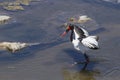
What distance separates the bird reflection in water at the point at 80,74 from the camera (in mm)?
9719

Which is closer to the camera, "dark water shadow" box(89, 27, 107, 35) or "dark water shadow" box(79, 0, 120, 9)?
"dark water shadow" box(89, 27, 107, 35)

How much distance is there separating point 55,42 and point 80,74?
7.45 feet

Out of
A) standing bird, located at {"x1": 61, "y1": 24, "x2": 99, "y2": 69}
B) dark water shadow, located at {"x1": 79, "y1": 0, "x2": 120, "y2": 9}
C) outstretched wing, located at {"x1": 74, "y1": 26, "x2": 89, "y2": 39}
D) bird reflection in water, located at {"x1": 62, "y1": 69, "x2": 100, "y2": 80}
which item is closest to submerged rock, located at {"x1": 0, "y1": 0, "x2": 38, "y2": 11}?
dark water shadow, located at {"x1": 79, "y1": 0, "x2": 120, "y2": 9}

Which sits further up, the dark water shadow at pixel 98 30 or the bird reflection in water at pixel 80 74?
the bird reflection in water at pixel 80 74

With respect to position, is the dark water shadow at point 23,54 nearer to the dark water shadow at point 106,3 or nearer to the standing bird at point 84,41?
the standing bird at point 84,41

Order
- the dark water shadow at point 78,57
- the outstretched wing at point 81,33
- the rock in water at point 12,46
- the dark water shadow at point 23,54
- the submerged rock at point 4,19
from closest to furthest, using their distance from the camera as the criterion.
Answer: the outstretched wing at point 81,33 → the dark water shadow at point 78,57 → the dark water shadow at point 23,54 → the rock in water at point 12,46 → the submerged rock at point 4,19

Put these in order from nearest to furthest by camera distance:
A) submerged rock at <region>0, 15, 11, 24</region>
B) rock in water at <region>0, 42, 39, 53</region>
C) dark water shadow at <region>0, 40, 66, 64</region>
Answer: dark water shadow at <region>0, 40, 66, 64</region> → rock in water at <region>0, 42, 39, 53</region> → submerged rock at <region>0, 15, 11, 24</region>

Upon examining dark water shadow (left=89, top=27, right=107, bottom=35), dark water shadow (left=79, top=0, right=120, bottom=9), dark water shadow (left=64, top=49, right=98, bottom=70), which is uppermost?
dark water shadow (left=64, top=49, right=98, bottom=70)

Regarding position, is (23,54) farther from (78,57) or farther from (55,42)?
(78,57)

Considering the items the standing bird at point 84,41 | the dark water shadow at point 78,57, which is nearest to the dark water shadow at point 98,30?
the dark water shadow at point 78,57

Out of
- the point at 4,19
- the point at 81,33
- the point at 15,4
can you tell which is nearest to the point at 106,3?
the point at 15,4

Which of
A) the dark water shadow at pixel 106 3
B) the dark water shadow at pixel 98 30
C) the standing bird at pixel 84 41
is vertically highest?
the standing bird at pixel 84 41

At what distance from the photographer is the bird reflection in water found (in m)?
9.72

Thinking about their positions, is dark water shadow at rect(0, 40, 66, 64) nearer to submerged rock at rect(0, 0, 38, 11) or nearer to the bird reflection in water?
the bird reflection in water
